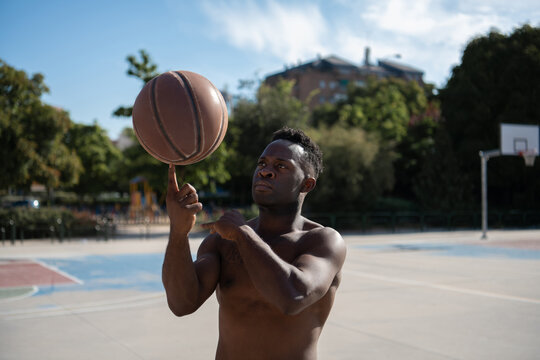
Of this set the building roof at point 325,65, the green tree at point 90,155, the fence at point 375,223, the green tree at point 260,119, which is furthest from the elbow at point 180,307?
the building roof at point 325,65

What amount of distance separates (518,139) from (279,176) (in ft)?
84.8

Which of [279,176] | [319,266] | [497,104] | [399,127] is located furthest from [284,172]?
[399,127]

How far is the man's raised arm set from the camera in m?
2.24

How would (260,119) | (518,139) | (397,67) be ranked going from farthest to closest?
(397,67) → (260,119) → (518,139)

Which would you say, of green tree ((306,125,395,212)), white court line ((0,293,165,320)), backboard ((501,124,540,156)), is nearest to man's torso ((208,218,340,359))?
white court line ((0,293,165,320))

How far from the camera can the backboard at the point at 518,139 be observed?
2486 centimetres

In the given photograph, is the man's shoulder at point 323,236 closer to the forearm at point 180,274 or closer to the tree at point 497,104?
the forearm at point 180,274

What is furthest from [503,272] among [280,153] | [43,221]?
[43,221]

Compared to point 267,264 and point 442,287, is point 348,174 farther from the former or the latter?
point 267,264

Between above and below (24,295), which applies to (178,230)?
above

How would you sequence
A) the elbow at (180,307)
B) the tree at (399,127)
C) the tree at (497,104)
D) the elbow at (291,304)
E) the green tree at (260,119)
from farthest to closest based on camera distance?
the tree at (399,127) → the tree at (497,104) → the green tree at (260,119) → the elbow at (180,307) → the elbow at (291,304)

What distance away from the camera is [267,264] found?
7.00 feet

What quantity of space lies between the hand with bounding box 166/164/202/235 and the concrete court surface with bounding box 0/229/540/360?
4.38 meters

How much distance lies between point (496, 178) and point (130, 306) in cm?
2946
